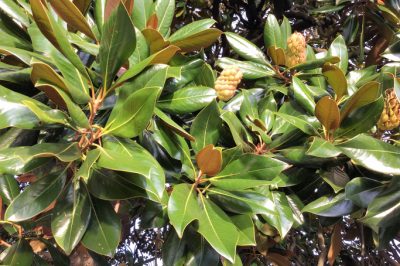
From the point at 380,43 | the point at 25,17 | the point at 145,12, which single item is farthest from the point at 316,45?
the point at 25,17

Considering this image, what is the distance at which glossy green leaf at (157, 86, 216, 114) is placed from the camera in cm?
102

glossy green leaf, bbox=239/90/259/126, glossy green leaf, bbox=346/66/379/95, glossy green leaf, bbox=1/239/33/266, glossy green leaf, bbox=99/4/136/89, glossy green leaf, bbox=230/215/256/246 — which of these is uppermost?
glossy green leaf, bbox=99/4/136/89

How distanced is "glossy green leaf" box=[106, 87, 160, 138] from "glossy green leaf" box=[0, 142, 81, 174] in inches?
3.6

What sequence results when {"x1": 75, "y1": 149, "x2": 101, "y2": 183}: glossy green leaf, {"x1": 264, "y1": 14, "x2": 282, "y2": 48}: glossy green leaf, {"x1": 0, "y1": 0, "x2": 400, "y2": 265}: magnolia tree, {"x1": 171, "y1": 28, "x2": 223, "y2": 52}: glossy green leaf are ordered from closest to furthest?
1. {"x1": 75, "y1": 149, "x2": 101, "y2": 183}: glossy green leaf
2. {"x1": 0, "y1": 0, "x2": 400, "y2": 265}: magnolia tree
3. {"x1": 171, "y1": 28, "x2": 223, "y2": 52}: glossy green leaf
4. {"x1": 264, "y1": 14, "x2": 282, "y2": 48}: glossy green leaf

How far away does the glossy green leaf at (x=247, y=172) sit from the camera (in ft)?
3.12

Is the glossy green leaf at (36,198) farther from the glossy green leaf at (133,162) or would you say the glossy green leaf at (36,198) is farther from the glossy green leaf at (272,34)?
the glossy green leaf at (272,34)

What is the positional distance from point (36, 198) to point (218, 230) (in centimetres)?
36

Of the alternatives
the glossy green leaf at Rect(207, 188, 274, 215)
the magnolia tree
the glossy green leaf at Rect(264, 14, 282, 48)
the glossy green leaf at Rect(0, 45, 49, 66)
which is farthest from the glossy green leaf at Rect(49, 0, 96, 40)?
the glossy green leaf at Rect(264, 14, 282, 48)

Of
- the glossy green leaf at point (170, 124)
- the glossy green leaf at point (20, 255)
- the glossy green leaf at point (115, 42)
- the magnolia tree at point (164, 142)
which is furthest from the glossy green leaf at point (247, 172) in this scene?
the glossy green leaf at point (20, 255)

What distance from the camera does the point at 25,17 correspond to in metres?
1.04

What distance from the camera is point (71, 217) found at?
906 mm

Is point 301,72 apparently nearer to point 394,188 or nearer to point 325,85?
point 325,85

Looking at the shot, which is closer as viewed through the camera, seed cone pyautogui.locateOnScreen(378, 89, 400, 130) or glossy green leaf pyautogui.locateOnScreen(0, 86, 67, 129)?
Answer: glossy green leaf pyautogui.locateOnScreen(0, 86, 67, 129)

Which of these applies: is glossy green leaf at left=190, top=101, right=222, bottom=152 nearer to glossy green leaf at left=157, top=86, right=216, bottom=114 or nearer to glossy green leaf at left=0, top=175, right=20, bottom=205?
glossy green leaf at left=157, top=86, right=216, bottom=114
